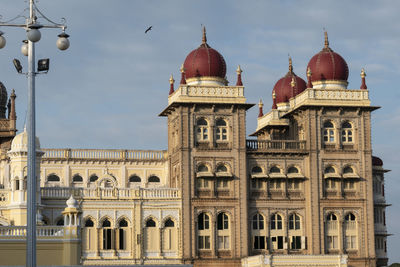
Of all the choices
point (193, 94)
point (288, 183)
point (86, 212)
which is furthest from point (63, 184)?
point (288, 183)

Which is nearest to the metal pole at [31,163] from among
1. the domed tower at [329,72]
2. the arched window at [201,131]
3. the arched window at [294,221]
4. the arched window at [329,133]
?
the arched window at [201,131]

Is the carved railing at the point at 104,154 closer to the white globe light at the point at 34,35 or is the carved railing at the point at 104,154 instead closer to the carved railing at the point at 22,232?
the carved railing at the point at 22,232

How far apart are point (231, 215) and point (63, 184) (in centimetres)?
1485

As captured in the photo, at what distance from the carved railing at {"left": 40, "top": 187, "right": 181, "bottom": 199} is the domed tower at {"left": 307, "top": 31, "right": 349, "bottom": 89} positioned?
15.0 metres

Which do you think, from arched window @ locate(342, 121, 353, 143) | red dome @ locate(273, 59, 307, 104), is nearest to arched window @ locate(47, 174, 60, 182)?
red dome @ locate(273, 59, 307, 104)

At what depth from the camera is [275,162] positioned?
76438mm

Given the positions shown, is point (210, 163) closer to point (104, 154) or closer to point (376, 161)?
point (104, 154)

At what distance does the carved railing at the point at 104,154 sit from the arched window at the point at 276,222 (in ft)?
37.8

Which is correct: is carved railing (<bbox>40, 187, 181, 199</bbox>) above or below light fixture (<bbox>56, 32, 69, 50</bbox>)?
below

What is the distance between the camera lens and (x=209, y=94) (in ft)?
247

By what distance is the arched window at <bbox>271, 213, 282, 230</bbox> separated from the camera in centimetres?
7562

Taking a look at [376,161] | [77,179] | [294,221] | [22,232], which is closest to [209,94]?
[294,221]

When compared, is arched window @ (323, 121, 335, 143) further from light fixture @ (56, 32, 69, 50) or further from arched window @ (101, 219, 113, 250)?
light fixture @ (56, 32, 69, 50)

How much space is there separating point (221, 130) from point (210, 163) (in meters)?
2.86
